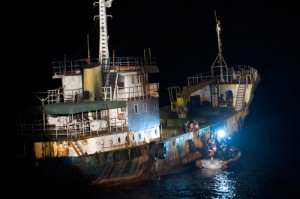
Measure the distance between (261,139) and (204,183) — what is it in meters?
13.1

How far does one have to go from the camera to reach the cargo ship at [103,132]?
30516 millimetres

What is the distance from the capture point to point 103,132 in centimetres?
3234

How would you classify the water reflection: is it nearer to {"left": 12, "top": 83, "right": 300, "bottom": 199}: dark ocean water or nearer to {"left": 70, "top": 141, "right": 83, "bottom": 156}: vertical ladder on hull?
{"left": 12, "top": 83, "right": 300, "bottom": 199}: dark ocean water

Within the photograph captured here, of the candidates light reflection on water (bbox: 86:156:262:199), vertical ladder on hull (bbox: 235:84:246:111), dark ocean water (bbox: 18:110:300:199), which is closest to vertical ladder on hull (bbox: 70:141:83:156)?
dark ocean water (bbox: 18:110:300:199)

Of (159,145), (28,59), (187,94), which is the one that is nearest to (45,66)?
(28,59)

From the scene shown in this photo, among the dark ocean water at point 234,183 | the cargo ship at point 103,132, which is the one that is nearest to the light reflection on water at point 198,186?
the dark ocean water at point 234,183

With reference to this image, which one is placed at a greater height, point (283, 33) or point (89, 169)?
point (283, 33)

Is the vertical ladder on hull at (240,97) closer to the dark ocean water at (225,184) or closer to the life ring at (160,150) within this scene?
the dark ocean water at (225,184)

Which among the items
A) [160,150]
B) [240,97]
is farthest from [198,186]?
[240,97]

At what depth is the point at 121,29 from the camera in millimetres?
99938

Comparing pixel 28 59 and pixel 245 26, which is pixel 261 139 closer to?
pixel 28 59

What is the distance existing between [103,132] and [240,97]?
63.8 ft

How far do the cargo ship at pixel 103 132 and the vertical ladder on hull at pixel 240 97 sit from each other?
8.10 m

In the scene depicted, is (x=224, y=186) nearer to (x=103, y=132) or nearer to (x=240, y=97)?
(x=103, y=132)
